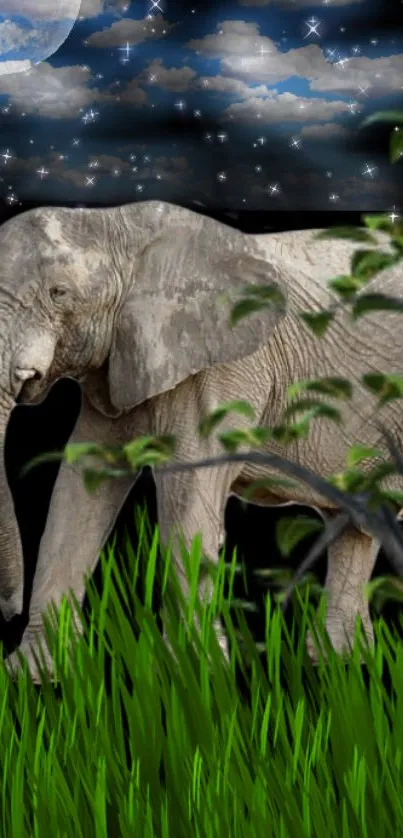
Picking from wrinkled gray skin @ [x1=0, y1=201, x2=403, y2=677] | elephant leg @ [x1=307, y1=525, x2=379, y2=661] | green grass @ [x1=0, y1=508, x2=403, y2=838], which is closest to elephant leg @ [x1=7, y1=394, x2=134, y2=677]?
wrinkled gray skin @ [x1=0, y1=201, x2=403, y2=677]

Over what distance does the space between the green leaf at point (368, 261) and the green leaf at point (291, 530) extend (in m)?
0.18

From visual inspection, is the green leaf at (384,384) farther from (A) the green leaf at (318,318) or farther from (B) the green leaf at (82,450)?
(B) the green leaf at (82,450)

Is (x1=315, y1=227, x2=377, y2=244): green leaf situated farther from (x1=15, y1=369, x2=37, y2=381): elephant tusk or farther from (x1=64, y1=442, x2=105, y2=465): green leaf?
(x1=15, y1=369, x2=37, y2=381): elephant tusk

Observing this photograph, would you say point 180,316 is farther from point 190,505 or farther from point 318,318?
point 318,318

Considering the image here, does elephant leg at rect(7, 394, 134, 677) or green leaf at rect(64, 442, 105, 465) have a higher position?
green leaf at rect(64, 442, 105, 465)

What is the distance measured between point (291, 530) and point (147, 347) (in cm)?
186

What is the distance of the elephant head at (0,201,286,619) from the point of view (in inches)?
117

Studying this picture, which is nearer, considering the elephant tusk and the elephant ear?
the elephant tusk

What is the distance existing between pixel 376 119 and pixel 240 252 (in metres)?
2.03

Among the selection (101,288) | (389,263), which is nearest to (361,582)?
(101,288)

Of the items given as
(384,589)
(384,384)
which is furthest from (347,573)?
(384,384)

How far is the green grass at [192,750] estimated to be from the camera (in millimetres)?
1552

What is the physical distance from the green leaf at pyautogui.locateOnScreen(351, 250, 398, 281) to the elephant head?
70.6 inches

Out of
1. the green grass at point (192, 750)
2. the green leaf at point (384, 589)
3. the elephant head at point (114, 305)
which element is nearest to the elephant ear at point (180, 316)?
the elephant head at point (114, 305)
